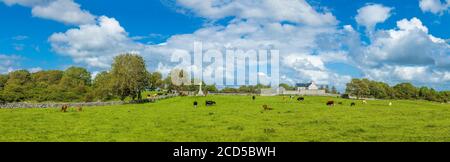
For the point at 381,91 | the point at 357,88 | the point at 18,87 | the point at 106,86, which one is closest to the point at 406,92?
the point at 381,91

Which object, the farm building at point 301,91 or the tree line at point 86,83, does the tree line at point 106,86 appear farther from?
the farm building at point 301,91

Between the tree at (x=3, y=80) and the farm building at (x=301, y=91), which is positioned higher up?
the tree at (x=3, y=80)

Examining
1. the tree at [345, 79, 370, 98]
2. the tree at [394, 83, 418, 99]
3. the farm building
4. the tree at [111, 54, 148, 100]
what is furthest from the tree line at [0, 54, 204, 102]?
the tree at [394, 83, 418, 99]

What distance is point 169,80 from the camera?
16525 centimetres

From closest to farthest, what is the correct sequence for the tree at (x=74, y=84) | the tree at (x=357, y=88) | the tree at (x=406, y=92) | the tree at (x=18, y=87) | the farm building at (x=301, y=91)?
the tree at (x=18, y=87) → the farm building at (x=301, y=91) → the tree at (x=74, y=84) → the tree at (x=357, y=88) → the tree at (x=406, y=92)

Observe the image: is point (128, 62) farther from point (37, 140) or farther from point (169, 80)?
point (169, 80)

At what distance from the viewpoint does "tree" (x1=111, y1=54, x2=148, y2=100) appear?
268 feet

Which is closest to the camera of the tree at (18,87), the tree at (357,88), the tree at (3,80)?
the tree at (18,87)

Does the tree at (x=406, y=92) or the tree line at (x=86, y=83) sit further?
the tree at (x=406, y=92)

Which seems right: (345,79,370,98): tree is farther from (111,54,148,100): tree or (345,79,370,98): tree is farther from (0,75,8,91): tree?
(0,75,8,91): tree

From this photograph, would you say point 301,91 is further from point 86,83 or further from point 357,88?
point 86,83

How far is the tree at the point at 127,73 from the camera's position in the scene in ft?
268

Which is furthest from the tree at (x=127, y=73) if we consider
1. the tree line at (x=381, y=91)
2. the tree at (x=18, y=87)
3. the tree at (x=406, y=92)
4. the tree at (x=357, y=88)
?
the tree at (x=406, y=92)
